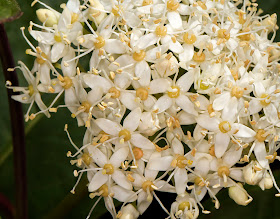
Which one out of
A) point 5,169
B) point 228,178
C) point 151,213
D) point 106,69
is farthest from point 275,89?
point 5,169

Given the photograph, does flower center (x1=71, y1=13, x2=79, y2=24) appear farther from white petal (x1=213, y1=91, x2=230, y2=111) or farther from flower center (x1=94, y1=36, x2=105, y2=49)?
white petal (x1=213, y1=91, x2=230, y2=111)

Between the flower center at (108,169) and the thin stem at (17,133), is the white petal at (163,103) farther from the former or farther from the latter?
the thin stem at (17,133)

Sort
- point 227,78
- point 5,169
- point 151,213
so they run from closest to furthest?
point 227,78
point 151,213
point 5,169

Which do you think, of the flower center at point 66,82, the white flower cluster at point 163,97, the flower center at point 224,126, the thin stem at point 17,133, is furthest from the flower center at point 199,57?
the thin stem at point 17,133

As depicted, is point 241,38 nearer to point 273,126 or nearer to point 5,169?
point 273,126

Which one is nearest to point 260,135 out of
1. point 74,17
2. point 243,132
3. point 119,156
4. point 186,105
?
point 243,132

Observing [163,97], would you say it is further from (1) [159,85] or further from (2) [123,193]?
(2) [123,193]

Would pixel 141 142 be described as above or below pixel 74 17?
below

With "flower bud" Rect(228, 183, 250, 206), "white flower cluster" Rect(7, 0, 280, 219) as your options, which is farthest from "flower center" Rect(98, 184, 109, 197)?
"flower bud" Rect(228, 183, 250, 206)
